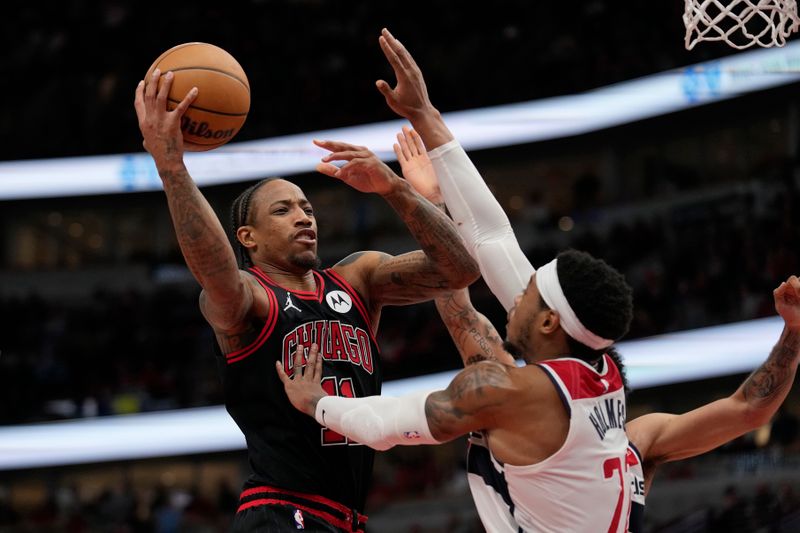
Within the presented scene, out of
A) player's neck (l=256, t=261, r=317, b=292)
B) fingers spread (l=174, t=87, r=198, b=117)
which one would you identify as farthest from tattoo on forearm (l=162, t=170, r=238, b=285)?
player's neck (l=256, t=261, r=317, b=292)

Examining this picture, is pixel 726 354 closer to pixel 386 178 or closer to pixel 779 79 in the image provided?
pixel 779 79

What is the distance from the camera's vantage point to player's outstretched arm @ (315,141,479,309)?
155 inches

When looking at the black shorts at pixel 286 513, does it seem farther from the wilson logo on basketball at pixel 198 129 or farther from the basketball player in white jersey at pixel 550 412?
the wilson logo on basketball at pixel 198 129

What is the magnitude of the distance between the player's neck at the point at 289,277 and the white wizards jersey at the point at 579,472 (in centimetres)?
138

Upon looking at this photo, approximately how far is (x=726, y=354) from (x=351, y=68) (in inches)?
314

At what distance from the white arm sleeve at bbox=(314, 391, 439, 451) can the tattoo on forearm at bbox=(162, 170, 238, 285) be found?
67 centimetres

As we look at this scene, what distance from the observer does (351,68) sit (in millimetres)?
17562

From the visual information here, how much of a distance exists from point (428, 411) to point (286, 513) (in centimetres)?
97

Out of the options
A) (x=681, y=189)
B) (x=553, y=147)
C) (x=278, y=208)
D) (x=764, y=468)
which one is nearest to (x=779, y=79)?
(x=681, y=189)

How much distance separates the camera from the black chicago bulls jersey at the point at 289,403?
3936mm

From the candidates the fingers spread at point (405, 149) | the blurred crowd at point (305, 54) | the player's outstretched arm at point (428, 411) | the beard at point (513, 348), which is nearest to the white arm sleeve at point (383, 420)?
the player's outstretched arm at point (428, 411)

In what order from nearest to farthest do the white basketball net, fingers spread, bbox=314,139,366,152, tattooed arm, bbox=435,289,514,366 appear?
1. fingers spread, bbox=314,139,366,152
2. tattooed arm, bbox=435,289,514,366
3. the white basketball net

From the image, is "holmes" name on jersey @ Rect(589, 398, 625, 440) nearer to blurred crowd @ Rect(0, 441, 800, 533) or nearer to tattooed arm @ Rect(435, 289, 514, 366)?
tattooed arm @ Rect(435, 289, 514, 366)

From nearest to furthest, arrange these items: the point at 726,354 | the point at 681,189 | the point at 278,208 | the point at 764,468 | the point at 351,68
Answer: the point at 278,208, the point at 764,468, the point at 726,354, the point at 681,189, the point at 351,68
